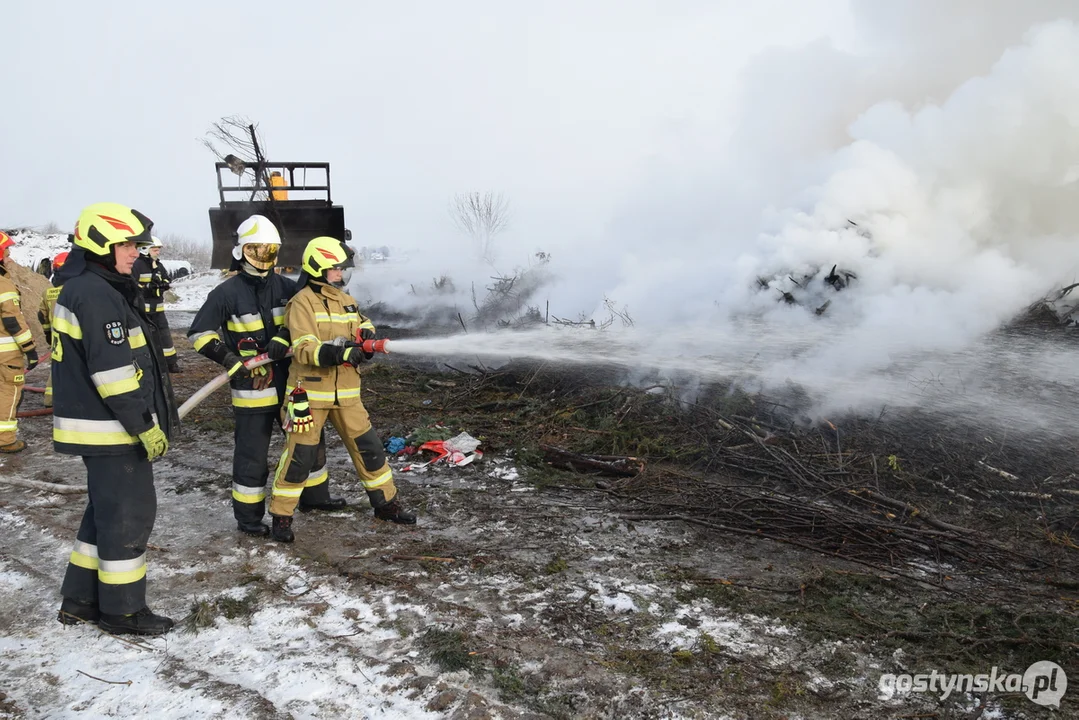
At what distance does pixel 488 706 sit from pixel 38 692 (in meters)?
1.84

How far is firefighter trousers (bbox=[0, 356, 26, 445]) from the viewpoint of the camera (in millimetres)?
5680

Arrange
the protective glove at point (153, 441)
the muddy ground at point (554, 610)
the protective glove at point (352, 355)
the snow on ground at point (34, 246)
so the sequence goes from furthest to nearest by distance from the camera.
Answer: the snow on ground at point (34, 246), the protective glove at point (352, 355), the protective glove at point (153, 441), the muddy ground at point (554, 610)

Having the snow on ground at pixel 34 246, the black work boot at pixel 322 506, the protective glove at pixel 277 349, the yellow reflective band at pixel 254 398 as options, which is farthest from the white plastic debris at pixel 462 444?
the snow on ground at pixel 34 246

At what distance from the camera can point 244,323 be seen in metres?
4.04

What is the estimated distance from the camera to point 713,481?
489 centimetres

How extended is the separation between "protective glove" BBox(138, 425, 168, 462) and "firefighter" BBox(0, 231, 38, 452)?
4.18m

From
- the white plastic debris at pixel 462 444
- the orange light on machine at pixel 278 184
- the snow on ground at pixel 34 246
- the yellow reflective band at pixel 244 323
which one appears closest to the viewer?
the yellow reflective band at pixel 244 323

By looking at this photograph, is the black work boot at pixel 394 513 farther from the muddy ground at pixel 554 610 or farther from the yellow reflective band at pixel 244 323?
the yellow reflective band at pixel 244 323

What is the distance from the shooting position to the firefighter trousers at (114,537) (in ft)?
9.37

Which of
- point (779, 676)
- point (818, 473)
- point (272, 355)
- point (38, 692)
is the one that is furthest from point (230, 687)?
point (818, 473)

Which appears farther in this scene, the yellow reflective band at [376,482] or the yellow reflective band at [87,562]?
the yellow reflective band at [376,482]

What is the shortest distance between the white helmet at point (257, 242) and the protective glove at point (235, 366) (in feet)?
2.03

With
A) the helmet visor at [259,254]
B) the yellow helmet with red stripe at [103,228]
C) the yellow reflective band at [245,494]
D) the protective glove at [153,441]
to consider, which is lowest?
the yellow reflective band at [245,494]

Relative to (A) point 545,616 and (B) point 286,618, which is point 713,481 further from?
(B) point 286,618
